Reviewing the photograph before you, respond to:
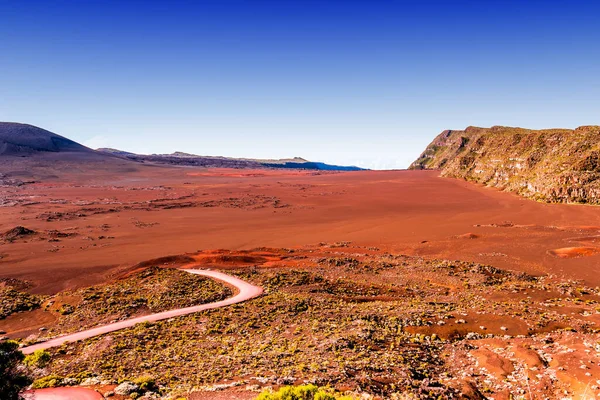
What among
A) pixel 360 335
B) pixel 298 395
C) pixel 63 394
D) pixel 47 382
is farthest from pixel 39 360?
pixel 360 335

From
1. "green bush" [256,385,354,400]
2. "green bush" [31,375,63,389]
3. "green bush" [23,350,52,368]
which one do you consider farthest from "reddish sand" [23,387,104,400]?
"green bush" [256,385,354,400]

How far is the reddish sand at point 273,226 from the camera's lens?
138 feet

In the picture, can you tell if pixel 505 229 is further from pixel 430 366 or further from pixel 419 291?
pixel 430 366

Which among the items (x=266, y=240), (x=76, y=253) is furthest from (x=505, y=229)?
(x=76, y=253)

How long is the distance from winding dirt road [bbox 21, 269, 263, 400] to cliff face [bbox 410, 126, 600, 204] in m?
71.9

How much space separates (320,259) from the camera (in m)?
43.2

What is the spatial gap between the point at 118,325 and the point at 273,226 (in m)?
40.1

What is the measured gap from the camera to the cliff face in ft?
230

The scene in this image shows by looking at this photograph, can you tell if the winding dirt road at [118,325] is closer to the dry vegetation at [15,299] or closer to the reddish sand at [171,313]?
the reddish sand at [171,313]

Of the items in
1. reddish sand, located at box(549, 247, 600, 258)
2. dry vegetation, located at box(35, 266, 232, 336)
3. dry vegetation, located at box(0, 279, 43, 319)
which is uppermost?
reddish sand, located at box(549, 247, 600, 258)

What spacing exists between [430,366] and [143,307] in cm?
2314

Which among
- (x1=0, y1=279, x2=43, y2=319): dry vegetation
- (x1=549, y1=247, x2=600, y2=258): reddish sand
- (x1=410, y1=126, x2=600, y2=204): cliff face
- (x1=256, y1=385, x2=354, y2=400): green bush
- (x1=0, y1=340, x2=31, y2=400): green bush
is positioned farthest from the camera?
(x1=410, y1=126, x2=600, y2=204): cliff face

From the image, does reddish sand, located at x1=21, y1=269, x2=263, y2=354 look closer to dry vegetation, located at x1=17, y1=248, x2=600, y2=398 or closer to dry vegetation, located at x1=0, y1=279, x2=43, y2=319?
dry vegetation, located at x1=17, y1=248, x2=600, y2=398

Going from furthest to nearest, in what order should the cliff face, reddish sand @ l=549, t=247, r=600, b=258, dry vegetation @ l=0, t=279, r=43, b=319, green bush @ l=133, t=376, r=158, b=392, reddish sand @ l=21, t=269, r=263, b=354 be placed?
1. the cliff face
2. reddish sand @ l=549, t=247, r=600, b=258
3. dry vegetation @ l=0, t=279, r=43, b=319
4. reddish sand @ l=21, t=269, r=263, b=354
5. green bush @ l=133, t=376, r=158, b=392
